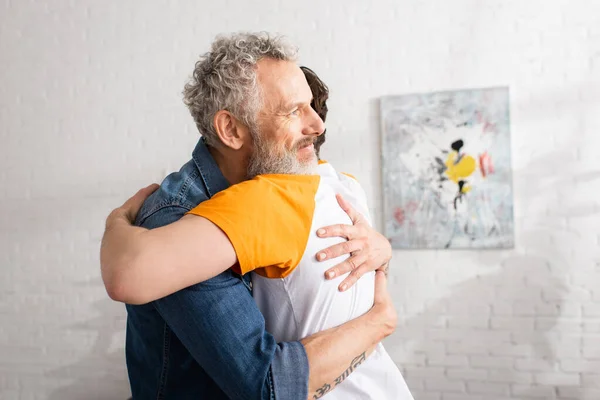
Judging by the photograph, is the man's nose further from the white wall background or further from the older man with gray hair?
the white wall background

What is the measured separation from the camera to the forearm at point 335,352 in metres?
1.20

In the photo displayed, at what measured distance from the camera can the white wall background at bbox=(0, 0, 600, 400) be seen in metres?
3.35

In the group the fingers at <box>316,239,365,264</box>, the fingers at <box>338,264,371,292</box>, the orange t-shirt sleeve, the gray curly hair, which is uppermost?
the gray curly hair

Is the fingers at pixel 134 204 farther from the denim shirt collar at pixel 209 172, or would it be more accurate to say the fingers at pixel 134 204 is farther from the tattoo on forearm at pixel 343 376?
the tattoo on forearm at pixel 343 376

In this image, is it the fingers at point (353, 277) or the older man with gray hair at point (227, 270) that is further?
the fingers at point (353, 277)

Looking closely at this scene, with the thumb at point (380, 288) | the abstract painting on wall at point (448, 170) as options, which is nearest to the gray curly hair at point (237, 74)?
the thumb at point (380, 288)

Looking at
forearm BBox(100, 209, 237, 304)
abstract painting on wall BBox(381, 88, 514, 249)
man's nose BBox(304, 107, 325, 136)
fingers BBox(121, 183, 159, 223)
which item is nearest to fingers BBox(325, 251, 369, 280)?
forearm BBox(100, 209, 237, 304)

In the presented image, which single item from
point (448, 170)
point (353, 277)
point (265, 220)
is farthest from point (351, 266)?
point (448, 170)

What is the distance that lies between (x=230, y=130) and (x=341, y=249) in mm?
475

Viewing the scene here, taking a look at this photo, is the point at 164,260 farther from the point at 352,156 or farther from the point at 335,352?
the point at 352,156

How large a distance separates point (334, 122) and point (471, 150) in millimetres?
894

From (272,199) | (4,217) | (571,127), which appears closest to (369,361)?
(272,199)

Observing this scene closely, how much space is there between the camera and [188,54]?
390 centimetres

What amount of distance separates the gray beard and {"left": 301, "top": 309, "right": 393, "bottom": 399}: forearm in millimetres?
453
